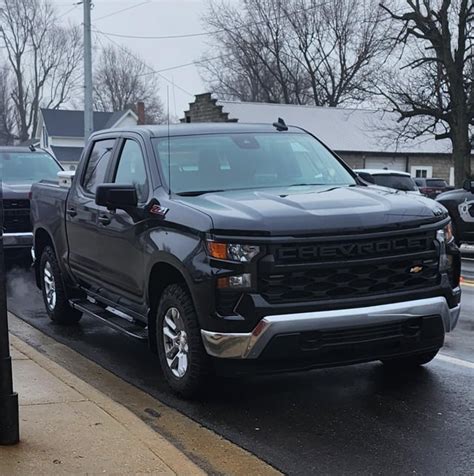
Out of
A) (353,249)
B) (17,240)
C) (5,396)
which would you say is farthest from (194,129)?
(17,240)

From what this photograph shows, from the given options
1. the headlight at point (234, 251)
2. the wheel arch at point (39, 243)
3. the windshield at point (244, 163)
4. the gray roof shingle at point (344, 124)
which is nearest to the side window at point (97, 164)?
the windshield at point (244, 163)

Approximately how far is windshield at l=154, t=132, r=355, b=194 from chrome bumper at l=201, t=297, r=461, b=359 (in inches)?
54.9

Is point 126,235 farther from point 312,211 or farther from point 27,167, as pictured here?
point 27,167

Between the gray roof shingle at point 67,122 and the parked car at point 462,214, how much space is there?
46049mm

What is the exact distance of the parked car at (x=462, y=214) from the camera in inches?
531

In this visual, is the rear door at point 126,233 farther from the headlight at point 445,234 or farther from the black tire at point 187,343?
the headlight at point 445,234

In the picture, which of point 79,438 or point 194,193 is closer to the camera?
point 79,438

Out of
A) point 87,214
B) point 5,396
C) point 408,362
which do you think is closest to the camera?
point 5,396

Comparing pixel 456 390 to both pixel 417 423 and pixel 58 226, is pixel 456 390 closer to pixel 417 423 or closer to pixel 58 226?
pixel 417 423

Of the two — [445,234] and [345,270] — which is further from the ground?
[445,234]

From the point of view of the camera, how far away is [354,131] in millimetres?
42719

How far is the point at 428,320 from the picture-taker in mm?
4762

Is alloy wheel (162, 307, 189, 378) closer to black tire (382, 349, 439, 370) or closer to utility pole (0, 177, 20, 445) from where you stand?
utility pole (0, 177, 20, 445)

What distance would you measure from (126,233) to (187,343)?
1.24 m
